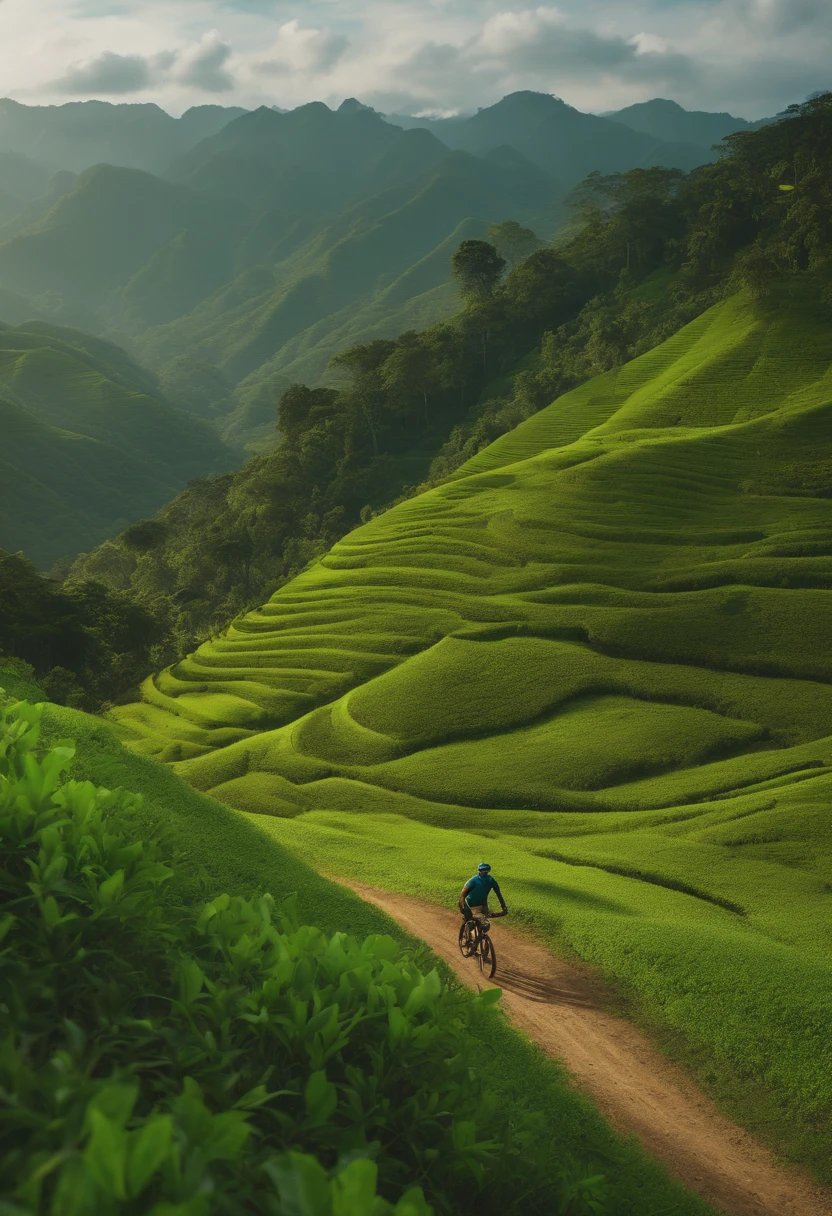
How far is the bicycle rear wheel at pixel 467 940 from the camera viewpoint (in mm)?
10719

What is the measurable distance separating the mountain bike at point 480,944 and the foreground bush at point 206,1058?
6.70 meters

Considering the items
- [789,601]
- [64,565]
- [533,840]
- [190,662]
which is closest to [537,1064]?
[533,840]

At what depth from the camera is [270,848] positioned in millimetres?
10984

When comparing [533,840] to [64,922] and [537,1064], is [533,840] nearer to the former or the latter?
[537,1064]

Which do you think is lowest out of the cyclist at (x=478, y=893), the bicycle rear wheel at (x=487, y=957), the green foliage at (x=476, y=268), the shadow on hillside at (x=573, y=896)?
the shadow on hillside at (x=573, y=896)

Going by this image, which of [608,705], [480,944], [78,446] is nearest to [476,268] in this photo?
[608,705]

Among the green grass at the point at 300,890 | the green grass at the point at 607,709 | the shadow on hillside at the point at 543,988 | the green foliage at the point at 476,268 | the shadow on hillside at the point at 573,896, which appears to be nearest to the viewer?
the green grass at the point at 300,890

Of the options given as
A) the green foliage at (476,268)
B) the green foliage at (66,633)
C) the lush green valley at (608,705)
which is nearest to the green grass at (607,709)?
the lush green valley at (608,705)

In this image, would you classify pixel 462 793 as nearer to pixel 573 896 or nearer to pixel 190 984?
pixel 573 896

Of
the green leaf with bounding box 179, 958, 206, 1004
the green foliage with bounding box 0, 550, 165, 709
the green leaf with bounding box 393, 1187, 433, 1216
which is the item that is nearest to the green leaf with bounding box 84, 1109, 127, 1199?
the green leaf with bounding box 393, 1187, 433, 1216

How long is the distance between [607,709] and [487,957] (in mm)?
10855

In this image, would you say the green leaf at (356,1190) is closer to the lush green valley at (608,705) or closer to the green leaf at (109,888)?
the green leaf at (109,888)

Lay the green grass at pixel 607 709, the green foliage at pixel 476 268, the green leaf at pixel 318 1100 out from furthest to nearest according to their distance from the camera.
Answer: the green foliage at pixel 476 268, the green grass at pixel 607 709, the green leaf at pixel 318 1100

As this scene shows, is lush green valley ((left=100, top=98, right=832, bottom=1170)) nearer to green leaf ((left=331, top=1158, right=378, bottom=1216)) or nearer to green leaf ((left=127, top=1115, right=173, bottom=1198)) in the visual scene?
green leaf ((left=331, top=1158, right=378, bottom=1216))
